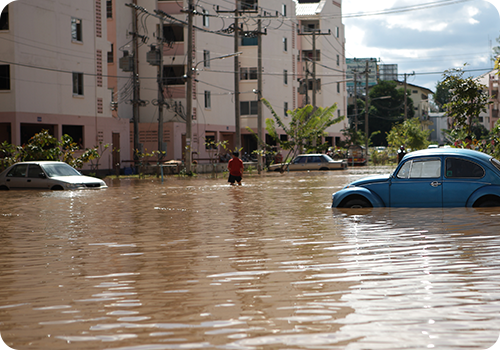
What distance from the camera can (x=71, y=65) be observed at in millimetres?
42531

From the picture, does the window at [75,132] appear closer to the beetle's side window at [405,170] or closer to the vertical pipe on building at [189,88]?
the vertical pipe on building at [189,88]

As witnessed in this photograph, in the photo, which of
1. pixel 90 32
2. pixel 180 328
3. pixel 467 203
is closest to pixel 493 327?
pixel 180 328

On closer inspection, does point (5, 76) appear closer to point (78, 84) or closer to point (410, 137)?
point (78, 84)

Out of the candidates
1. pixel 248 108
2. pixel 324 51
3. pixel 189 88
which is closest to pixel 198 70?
pixel 248 108

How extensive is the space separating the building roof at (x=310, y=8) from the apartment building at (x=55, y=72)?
3928 centimetres

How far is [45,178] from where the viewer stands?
2669 centimetres

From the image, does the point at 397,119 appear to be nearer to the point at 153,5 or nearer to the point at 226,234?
the point at 153,5

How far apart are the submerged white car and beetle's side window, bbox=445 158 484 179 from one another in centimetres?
1593

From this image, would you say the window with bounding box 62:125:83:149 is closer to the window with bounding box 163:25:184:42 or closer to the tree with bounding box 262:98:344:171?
the tree with bounding box 262:98:344:171

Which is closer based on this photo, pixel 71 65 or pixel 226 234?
pixel 226 234

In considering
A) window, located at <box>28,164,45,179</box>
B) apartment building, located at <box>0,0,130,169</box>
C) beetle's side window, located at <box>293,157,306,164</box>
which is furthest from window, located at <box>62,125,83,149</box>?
beetle's side window, located at <box>293,157,306,164</box>

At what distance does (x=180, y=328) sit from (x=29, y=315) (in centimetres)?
144

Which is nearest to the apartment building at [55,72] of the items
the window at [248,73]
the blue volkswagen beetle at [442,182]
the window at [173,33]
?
the window at [173,33]

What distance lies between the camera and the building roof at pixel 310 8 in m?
81.2
